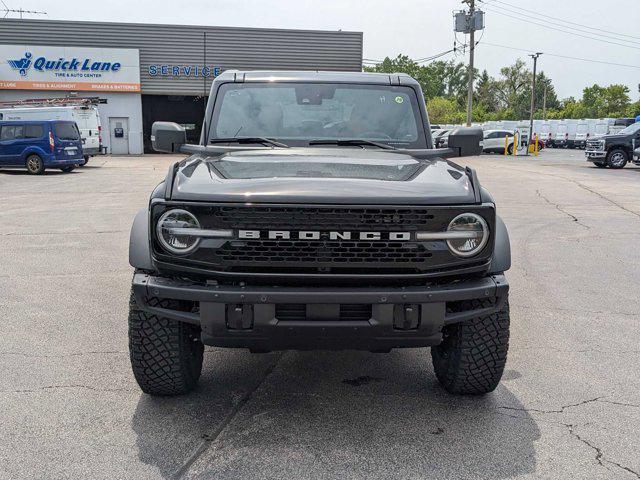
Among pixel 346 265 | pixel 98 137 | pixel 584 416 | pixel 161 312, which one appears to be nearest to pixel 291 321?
pixel 346 265

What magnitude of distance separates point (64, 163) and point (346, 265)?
21.1 meters

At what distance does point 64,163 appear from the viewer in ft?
73.0

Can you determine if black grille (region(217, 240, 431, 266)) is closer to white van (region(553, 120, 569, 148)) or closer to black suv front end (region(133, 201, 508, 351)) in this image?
black suv front end (region(133, 201, 508, 351))

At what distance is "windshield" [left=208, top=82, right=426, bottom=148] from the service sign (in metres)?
34.0

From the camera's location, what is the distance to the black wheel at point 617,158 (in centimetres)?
2747

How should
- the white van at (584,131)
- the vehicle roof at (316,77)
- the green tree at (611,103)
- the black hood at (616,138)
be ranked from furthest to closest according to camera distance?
the green tree at (611,103), the white van at (584,131), the black hood at (616,138), the vehicle roof at (316,77)

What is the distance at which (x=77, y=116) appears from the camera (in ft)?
86.6

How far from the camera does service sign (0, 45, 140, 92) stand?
35.3 metres

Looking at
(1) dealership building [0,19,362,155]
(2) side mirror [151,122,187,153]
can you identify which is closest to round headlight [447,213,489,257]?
(2) side mirror [151,122,187,153]

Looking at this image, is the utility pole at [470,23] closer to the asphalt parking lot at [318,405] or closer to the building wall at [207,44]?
the building wall at [207,44]

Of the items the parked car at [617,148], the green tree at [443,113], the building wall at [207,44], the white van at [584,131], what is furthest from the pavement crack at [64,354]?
the green tree at [443,113]

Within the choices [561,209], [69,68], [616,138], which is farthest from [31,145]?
[616,138]

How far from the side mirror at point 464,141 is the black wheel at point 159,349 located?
239 cm

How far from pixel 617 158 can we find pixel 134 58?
81.4 feet
